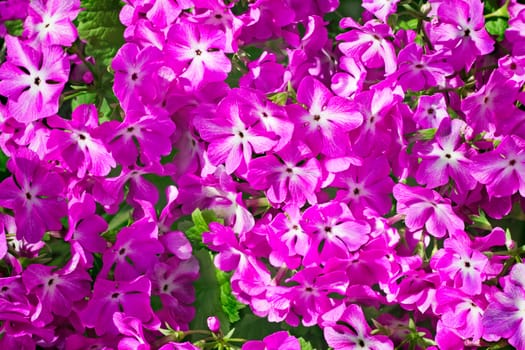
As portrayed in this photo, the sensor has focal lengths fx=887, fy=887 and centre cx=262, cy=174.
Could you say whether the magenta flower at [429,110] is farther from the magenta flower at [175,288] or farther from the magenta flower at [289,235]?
the magenta flower at [175,288]

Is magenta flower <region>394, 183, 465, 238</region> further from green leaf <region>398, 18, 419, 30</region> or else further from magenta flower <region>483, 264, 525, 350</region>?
green leaf <region>398, 18, 419, 30</region>

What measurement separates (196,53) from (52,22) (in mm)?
199

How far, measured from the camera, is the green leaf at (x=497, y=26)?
1.27 m

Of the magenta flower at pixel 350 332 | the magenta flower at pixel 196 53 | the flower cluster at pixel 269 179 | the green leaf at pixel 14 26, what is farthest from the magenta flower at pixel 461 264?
the green leaf at pixel 14 26

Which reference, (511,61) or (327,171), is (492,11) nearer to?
(511,61)

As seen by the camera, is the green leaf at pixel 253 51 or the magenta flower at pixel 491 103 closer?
the magenta flower at pixel 491 103

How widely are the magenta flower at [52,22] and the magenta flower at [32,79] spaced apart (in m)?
0.02

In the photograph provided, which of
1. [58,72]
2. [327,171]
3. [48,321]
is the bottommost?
[48,321]

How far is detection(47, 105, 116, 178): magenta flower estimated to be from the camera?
1055mm

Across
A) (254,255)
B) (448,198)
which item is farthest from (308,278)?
(448,198)

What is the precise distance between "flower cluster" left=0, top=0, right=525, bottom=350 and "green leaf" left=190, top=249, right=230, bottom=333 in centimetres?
6

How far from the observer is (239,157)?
1048 mm

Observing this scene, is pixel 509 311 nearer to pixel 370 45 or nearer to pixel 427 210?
pixel 427 210

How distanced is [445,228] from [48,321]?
1.61 feet
